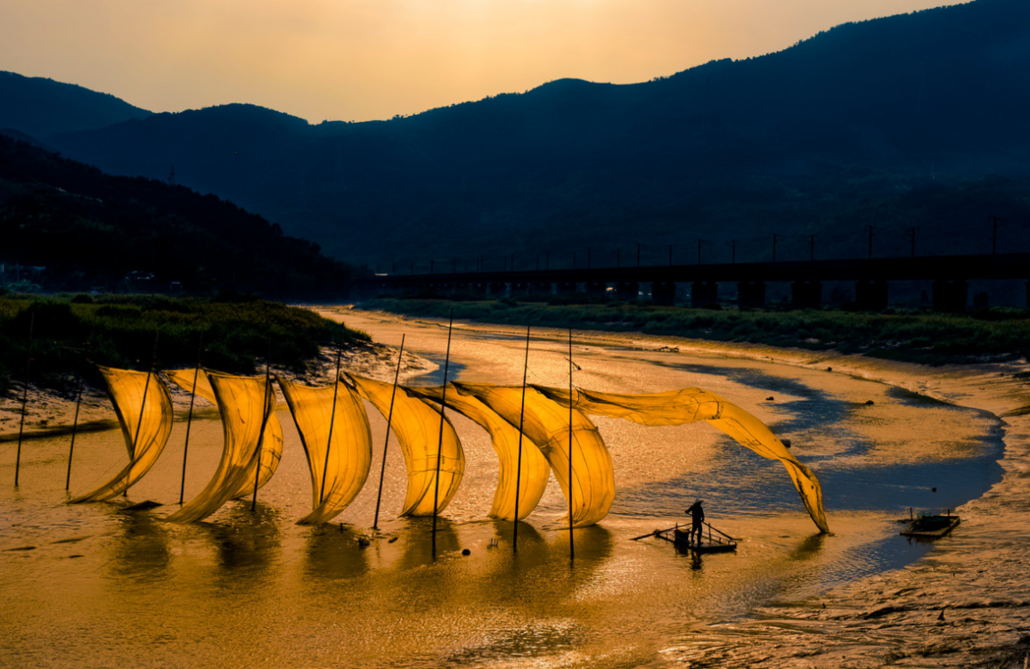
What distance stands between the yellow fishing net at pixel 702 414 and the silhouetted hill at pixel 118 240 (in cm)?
11983

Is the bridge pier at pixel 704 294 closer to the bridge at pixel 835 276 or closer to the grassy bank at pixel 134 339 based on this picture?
the bridge at pixel 835 276

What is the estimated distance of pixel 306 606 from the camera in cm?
1480

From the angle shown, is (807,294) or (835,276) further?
(807,294)

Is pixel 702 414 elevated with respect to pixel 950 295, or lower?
lower

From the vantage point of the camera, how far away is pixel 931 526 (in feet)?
61.3

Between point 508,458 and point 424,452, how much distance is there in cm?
210

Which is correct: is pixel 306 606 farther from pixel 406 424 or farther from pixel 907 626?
pixel 907 626

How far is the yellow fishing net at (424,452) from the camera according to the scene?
2041cm

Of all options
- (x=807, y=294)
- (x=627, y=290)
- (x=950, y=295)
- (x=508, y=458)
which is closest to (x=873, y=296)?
(x=950, y=295)

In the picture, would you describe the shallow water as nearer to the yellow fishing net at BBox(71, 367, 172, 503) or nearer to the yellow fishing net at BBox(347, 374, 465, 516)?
the yellow fishing net at BBox(347, 374, 465, 516)

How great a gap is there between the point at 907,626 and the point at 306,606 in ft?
33.0

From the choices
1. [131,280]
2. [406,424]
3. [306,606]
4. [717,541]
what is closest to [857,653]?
[717,541]

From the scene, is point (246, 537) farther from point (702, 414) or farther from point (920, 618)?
point (920, 618)

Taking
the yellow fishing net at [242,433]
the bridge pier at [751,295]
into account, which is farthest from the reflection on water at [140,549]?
the bridge pier at [751,295]
